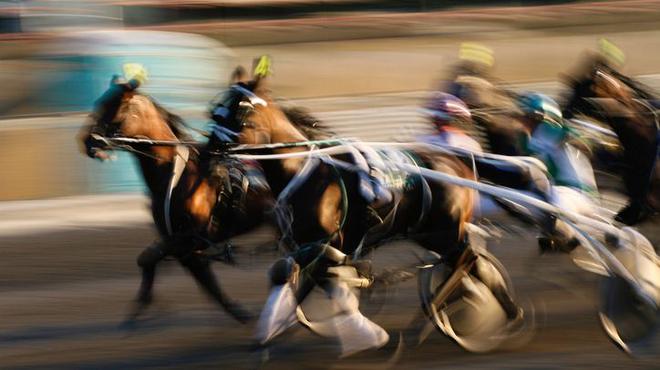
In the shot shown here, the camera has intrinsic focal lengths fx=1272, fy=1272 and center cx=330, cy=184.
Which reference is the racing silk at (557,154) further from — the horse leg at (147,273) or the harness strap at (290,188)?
the horse leg at (147,273)

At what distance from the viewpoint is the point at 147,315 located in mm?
8320

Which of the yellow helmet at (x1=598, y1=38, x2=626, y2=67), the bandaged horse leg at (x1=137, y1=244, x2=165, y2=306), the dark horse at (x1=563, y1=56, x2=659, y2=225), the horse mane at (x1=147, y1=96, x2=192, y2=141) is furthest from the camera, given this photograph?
the yellow helmet at (x1=598, y1=38, x2=626, y2=67)

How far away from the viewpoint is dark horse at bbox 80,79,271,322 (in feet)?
24.1

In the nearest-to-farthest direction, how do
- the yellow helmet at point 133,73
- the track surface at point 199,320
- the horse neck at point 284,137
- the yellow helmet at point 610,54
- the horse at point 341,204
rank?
the horse at point 341,204, the horse neck at point 284,137, the track surface at point 199,320, the yellow helmet at point 133,73, the yellow helmet at point 610,54

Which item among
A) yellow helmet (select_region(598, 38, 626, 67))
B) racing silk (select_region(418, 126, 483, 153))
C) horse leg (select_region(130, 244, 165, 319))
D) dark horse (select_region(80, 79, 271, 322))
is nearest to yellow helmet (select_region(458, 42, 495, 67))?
yellow helmet (select_region(598, 38, 626, 67))

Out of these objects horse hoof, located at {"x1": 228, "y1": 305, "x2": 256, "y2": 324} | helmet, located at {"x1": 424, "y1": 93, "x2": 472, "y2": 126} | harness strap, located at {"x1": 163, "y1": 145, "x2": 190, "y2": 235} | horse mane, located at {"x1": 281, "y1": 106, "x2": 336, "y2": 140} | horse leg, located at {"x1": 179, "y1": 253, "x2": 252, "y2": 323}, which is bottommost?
horse hoof, located at {"x1": 228, "y1": 305, "x2": 256, "y2": 324}

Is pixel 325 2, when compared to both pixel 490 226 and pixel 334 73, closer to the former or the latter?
pixel 334 73

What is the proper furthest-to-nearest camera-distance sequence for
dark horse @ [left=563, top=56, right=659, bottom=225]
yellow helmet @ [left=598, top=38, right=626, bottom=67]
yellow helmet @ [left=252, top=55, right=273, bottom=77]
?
yellow helmet @ [left=598, top=38, right=626, bottom=67]
dark horse @ [left=563, top=56, right=659, bottom=225]
yellow helmet @ [left=252, top=55, right=273, bottom=77]

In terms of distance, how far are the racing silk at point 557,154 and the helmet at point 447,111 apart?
0.75 metres

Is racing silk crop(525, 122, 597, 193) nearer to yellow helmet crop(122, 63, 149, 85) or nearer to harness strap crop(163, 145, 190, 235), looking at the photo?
harness strap crop(163, 145, 190, 235)

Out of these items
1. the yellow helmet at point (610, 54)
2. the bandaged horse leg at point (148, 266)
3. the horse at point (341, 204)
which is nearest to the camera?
the horse at point (341, 204)

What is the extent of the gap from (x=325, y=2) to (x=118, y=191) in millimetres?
6239

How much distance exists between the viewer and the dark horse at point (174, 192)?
289 inches

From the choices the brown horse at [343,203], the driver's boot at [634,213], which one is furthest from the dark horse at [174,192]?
the driver's boot at [634,213]
